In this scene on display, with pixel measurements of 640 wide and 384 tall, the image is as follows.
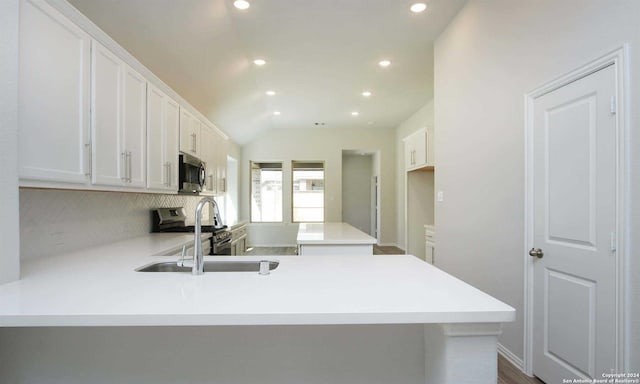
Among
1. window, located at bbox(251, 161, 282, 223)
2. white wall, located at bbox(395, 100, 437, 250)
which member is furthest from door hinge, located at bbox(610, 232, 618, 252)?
window, located at bbox(251, 161, 282, 223)

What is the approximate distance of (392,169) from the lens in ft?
25.8

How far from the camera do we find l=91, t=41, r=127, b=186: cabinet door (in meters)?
1.77

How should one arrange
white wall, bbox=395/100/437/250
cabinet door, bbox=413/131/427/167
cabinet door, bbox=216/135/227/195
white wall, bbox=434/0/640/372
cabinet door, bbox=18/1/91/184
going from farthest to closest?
white wall, bbox=395/100/437/250, cabinet door, bbox=413/131/427/167, cabinet door, bbox=216/135/227/195, white wall, bbox=434/0/640/372, cabinet door, bbox=18/1/91/184

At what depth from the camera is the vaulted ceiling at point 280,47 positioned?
8.61ft

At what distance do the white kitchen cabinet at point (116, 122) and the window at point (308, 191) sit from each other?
572 cm

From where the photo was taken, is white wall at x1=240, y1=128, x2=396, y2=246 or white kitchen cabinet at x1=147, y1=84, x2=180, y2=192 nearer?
white kitchen cabinet at x1=147, y1=84, x2=180, y2=192

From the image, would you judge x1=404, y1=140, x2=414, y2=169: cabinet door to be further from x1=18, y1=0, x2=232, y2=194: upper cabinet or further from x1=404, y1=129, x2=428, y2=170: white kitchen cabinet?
x1=18, y1=0, x2=232, y2=194: upper cabinet

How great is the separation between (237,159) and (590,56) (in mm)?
6804

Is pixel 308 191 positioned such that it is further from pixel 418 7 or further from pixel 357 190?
pixel 418 7

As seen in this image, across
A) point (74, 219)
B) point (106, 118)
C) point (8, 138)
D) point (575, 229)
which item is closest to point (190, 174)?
point (74, 219)

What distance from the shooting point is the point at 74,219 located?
2121mm

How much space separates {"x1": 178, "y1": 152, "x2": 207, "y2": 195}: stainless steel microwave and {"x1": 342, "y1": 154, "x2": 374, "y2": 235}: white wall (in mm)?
5985

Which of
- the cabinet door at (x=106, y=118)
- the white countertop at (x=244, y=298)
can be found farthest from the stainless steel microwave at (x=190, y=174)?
the white countertop at (x=244, y=298)

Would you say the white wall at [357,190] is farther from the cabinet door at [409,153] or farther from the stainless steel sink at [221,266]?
the stainless steel sink at [221,266]
